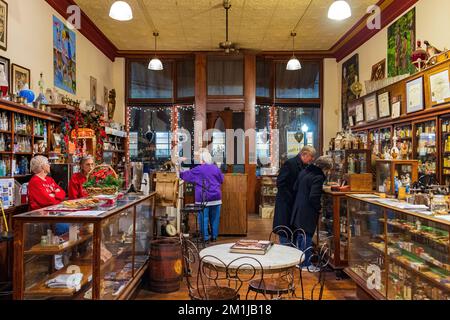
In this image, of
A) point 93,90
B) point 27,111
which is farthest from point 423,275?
point 93,90

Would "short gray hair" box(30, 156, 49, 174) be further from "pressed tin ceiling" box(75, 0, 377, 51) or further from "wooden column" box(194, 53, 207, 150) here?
"wooden column" box(194, 53, 207, 150)

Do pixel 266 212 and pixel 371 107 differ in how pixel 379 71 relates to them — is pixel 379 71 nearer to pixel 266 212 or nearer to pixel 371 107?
pixel 371 107

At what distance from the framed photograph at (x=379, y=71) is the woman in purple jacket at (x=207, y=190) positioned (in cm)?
378

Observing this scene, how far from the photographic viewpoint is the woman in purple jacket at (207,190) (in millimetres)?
7301

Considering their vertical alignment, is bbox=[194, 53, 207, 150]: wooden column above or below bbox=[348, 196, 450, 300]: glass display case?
above

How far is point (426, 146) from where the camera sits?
568 cm

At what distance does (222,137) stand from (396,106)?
5647 millimetres

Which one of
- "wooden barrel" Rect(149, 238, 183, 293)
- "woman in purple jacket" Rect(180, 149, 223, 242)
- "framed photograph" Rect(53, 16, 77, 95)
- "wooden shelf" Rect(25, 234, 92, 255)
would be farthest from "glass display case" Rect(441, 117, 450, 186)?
"framed photograph" Rect(53, 16, 77, 95)

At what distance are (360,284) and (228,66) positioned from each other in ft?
25.4

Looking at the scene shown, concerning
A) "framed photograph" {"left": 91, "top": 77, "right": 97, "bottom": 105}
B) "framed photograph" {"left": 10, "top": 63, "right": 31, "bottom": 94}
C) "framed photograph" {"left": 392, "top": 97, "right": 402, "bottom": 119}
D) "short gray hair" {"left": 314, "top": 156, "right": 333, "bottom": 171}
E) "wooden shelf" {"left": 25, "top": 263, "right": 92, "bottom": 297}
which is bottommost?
"wooden shelf" {"left": 25, "top": 263, "right": 92, "bottom": 297}

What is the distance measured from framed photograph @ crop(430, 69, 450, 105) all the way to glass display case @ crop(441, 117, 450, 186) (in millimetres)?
281

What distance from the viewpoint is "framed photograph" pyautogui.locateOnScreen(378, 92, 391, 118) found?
6.80 meters
